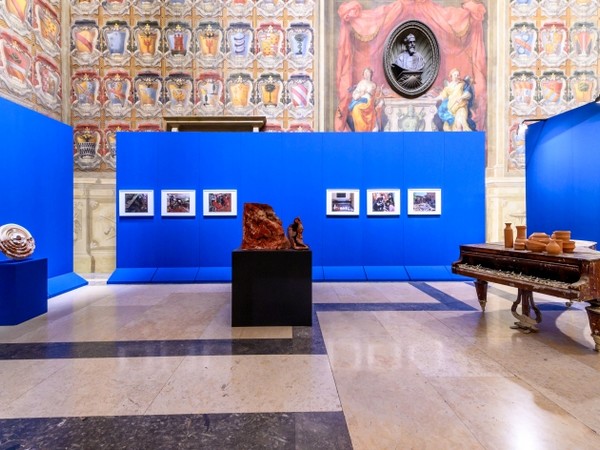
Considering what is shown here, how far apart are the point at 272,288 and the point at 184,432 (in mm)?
2625

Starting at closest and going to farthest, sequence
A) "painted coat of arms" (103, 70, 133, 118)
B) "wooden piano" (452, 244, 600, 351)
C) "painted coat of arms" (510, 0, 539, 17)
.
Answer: "wooden piano" (452, 244, 600, 351) → "painted coat of arms" (103, 70, 133, 118) → "painted coat of arms" (510, 0, 539, 17)

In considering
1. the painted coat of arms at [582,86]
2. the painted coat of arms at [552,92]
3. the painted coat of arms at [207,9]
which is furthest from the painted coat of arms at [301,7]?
the painted coat of arms at [582,86]

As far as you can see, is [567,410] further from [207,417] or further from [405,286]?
[405,286]

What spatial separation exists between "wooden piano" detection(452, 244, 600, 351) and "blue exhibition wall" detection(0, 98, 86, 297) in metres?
9.00

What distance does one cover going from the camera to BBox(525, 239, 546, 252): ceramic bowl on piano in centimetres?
436

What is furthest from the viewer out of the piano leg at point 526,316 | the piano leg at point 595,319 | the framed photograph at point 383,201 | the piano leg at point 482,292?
the framed photograph at point 383,201

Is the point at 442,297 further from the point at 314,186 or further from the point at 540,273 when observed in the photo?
the point at 314,186

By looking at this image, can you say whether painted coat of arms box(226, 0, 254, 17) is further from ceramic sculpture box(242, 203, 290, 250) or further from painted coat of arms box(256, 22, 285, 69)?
ceramic sculpture box(242, 203, 290, 250)

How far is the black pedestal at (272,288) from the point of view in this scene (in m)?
4.85

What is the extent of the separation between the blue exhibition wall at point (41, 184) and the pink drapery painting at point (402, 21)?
8.70 meters

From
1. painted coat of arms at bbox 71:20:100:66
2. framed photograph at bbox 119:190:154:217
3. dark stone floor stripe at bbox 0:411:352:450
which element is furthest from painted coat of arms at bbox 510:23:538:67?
painted coat of arms at bbox 71:20:100:66

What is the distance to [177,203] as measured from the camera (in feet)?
29.2

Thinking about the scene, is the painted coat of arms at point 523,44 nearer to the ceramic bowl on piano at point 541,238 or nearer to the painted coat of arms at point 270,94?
the painted coat of arms at point 270,94

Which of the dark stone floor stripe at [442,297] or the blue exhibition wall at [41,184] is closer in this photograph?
the dark stone floor stripe at [442,297]
